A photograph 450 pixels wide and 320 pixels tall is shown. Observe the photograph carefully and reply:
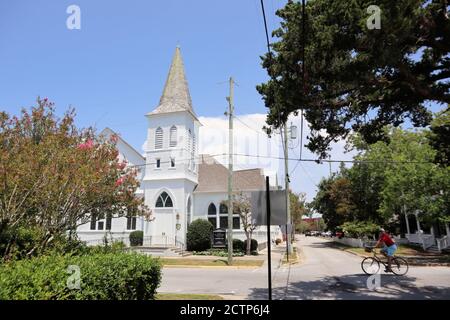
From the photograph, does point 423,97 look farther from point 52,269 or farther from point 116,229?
point 116,229

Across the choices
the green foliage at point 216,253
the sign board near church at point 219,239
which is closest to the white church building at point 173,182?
the sign board near church at point 219,239

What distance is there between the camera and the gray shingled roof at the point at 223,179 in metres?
34.1

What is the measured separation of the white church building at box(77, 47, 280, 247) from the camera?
31562mm

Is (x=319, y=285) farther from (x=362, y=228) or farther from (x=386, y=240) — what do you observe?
(x=362, y=228)

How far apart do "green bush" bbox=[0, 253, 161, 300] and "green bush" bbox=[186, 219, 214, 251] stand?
21415mm

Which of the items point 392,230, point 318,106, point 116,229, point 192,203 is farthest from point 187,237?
point 392,230

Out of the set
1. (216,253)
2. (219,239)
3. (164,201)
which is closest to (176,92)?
(164,201)

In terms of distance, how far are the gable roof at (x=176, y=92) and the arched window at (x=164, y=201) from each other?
815 centimetres

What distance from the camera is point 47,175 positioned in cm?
780

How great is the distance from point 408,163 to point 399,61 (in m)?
20.6

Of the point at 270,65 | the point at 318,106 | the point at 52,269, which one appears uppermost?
the point at 270,65

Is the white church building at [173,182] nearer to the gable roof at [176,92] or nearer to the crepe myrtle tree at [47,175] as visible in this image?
the gable roof at [176,92]

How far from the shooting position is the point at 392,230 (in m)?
42.8
